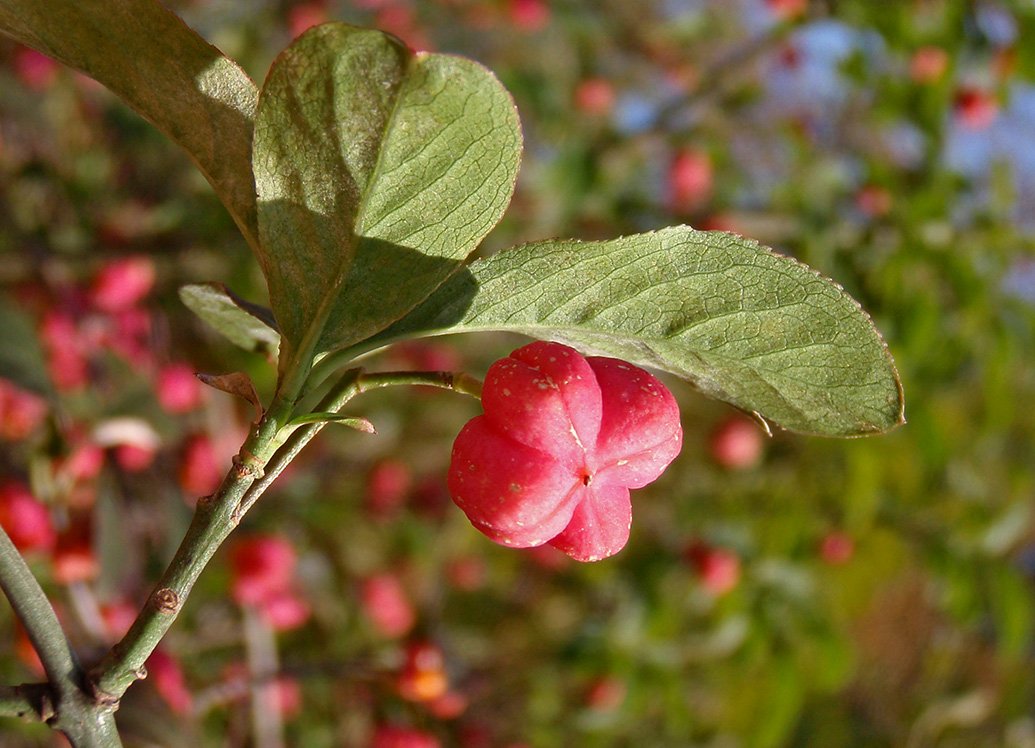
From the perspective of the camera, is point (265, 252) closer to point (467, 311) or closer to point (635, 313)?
point (467, 311)

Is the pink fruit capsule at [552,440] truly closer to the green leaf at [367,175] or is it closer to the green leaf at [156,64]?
the green leaf at [367,175]

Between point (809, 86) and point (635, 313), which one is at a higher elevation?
point (635, 313)

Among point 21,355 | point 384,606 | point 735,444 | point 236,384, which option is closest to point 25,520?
point 21,355

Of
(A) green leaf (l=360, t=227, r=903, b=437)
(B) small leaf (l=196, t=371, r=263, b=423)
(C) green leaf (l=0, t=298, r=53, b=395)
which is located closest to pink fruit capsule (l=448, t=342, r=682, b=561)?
(A) green leaf (l=360, t=227, r=903, b=437)

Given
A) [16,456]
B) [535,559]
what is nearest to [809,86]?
[535,559]

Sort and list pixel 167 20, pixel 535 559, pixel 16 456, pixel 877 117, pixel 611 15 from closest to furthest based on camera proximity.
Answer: pixel 167 20
pixel 16 456
pixel 877 117
pixel 535 559
pixel 611 15

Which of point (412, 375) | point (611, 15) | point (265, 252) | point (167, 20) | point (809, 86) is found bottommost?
point (809, 86)

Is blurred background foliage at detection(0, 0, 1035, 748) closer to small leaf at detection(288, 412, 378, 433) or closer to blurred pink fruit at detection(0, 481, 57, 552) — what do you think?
blurred pink fruit at detection(0, 481, 57, 552)

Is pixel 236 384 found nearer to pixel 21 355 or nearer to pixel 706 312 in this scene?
pixel 706 312
